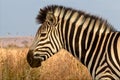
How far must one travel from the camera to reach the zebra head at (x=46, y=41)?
6.19 m

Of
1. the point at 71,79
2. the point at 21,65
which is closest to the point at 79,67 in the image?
the point at 71,79

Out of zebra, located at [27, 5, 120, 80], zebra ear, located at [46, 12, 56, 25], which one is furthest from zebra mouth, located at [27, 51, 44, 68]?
zebra ear, located at [46, 12, 56, 25]

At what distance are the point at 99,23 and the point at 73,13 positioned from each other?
19.4 inches

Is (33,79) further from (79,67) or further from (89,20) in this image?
(89,20)

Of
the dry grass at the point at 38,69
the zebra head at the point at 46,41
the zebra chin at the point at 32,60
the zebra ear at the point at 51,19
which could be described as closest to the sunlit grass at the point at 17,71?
the dry grass at the point at 38,69

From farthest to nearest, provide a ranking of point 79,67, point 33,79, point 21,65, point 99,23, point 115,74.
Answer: point 79,67 → point 21,65 → point 33,79 → point 99,23 → point 115,74

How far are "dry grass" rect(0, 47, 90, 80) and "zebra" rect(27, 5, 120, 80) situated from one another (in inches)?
92.8

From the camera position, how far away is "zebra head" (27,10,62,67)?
619 cm

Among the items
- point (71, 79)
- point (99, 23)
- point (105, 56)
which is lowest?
point (71, 79)

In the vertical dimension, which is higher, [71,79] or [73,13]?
[73,13]

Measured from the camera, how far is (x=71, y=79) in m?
9.72

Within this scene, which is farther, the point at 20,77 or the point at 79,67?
the point at 79,67

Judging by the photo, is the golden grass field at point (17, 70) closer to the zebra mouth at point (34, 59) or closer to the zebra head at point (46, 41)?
the zebra mouth at point (34, 59)

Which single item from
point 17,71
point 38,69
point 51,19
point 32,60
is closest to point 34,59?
point 32,60
